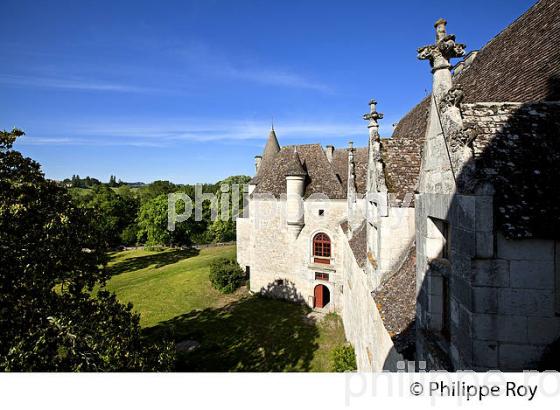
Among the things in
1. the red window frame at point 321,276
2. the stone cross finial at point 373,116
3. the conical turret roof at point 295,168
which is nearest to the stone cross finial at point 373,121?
the stone cross finial at point 373,116

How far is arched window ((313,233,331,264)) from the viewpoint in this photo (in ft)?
62.1

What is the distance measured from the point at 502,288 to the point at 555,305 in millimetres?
498

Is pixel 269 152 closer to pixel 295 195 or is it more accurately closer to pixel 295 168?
pixel 295 168

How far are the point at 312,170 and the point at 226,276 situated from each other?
38.0 feet

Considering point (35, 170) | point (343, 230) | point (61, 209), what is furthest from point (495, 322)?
point (343, 230)

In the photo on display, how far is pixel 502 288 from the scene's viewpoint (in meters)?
2.71

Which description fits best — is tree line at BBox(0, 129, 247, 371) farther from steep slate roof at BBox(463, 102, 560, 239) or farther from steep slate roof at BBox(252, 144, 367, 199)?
steep slate roof at BBox(252, 144, 367, 199)

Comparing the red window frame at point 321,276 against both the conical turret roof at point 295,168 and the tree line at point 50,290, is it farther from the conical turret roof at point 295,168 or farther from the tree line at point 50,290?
the tree line at point 50,290

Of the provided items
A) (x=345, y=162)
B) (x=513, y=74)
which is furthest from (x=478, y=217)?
(x=345, y=162)

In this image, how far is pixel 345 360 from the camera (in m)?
11.6

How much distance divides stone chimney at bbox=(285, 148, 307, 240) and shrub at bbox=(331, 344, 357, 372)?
8.54m

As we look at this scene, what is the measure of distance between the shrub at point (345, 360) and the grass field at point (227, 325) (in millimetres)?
1225

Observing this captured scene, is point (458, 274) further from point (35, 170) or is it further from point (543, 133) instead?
point (35, 170)
